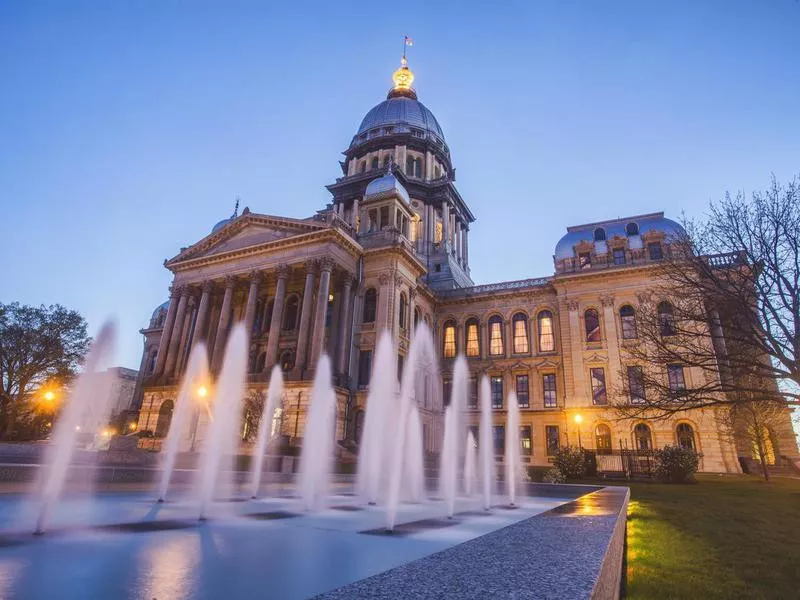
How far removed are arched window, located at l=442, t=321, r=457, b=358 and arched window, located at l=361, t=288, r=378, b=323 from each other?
10899mm

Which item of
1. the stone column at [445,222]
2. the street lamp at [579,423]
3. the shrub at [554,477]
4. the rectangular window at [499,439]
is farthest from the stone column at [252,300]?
the street lamp at [579,423]

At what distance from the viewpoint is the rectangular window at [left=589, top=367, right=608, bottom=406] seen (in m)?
37.0

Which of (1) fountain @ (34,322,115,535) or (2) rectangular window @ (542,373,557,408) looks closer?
(1) fountain @ (34,322,115,535)

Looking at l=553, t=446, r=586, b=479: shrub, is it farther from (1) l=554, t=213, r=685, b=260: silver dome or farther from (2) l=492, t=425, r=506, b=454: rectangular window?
(1) l=554, t=213, r=685, b=260: silver dome

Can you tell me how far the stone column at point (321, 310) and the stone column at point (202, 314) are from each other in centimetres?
1161

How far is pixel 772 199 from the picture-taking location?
631 inches

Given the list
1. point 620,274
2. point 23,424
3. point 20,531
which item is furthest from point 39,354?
point 620,274

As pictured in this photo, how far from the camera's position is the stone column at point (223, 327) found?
3694cm

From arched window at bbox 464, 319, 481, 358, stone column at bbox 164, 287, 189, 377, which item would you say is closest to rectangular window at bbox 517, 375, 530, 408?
arched window at bbox 464, 319, 481, 358

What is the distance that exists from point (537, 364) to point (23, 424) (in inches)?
1789

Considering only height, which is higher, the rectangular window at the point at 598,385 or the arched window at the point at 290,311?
the arched window at the point at 290,311

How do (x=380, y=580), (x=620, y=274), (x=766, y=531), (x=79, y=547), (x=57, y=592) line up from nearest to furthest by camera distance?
(x=380, y=580), (x=57, y=592), (x=79, y=547), (x=766, y=531), (x=620, y=274)

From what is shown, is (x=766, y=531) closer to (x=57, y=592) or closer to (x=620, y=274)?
(x=57, y=592)

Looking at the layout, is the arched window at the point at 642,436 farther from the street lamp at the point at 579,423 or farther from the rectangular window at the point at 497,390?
the rectangular window at the point at 497,390
